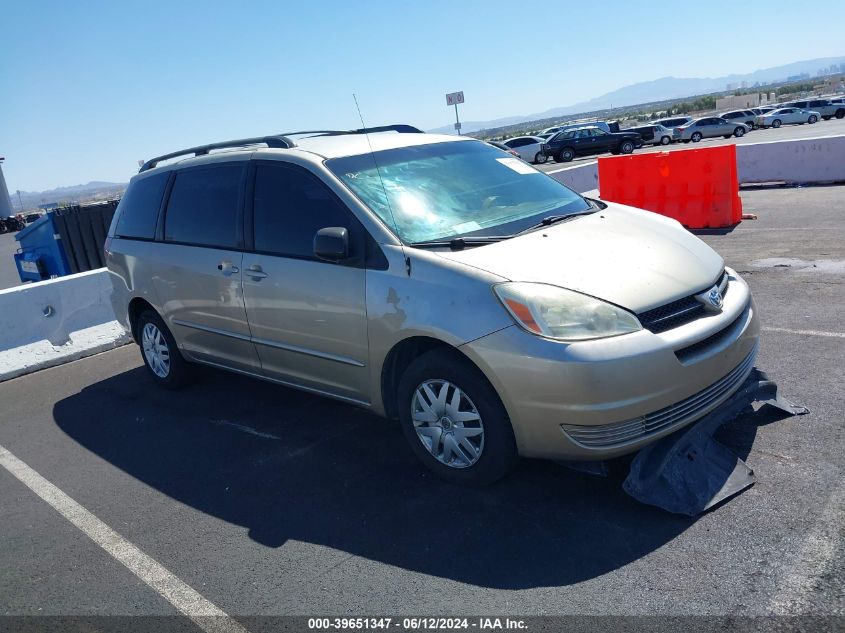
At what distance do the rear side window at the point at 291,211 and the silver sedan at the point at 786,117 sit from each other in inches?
1961

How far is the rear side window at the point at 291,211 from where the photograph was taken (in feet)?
14.7

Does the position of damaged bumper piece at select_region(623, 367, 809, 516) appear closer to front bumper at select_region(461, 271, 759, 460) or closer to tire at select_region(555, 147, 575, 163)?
front bumper at select_region(461, 271, 759, 460)

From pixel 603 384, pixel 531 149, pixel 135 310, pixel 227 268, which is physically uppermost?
pixel 227 268

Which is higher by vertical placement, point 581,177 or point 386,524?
point 581,177

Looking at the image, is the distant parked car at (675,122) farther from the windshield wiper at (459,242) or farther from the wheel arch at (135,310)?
the windshield wiper at (459,242)

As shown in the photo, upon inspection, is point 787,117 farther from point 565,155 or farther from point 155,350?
point 155,350

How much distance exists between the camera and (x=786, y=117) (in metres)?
47.4

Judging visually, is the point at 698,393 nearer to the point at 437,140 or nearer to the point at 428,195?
the point at 428,195

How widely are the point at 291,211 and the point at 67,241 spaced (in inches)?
298

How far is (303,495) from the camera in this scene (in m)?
4.18

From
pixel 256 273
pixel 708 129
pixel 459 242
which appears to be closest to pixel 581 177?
pixel 256 273

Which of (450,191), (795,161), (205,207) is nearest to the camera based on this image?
(450,191)

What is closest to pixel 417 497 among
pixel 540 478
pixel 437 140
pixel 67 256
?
pixel 540 478

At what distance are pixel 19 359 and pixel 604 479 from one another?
6.41m
